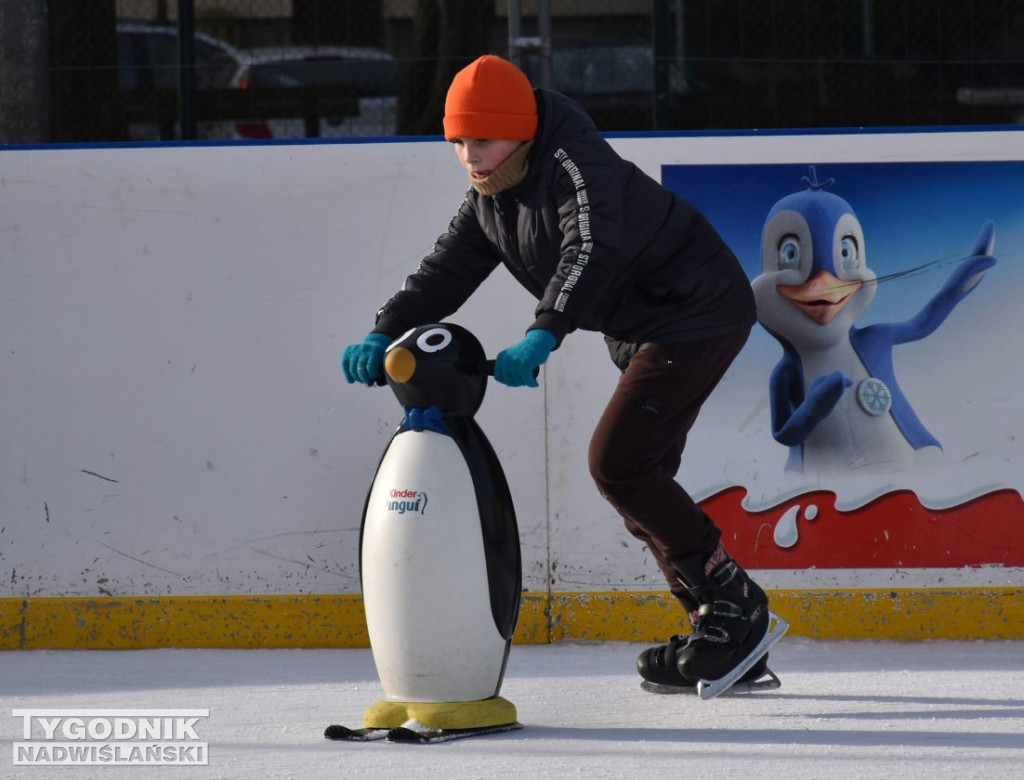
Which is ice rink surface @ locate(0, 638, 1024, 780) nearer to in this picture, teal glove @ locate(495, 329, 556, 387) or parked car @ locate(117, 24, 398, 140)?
teal glove @ locate(495, 329, 556, 387)

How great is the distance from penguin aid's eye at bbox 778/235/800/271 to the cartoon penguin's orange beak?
0.23ft

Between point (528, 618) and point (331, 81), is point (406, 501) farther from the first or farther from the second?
point (331, 81)

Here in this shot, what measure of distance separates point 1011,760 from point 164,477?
2.41m

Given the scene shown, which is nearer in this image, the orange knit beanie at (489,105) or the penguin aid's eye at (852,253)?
the orange knit beanie at (489,105)

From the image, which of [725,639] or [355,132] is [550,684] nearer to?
[725,639]

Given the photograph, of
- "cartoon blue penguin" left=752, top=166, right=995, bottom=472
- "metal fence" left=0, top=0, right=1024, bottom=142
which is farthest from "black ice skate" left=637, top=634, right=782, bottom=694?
"metal fence" left=0, top=0, right=1024, bottom=142

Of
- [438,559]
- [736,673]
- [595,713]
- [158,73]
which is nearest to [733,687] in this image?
[736,673]

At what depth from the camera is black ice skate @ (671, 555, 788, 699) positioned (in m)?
3.42

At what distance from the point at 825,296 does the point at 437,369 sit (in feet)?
5.33

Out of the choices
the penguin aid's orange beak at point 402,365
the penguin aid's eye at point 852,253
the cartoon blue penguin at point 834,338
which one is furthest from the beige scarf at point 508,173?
the penguin aid's eye at point 852,253

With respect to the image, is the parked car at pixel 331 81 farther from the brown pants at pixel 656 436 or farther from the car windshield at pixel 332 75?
the brown pants at pixel 656 436

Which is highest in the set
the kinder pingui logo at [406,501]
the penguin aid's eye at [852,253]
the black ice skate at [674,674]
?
the penguin aid's eye at [852,253]

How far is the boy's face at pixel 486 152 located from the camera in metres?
3.18

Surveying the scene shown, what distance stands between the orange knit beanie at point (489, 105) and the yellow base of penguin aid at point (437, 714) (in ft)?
3.70
